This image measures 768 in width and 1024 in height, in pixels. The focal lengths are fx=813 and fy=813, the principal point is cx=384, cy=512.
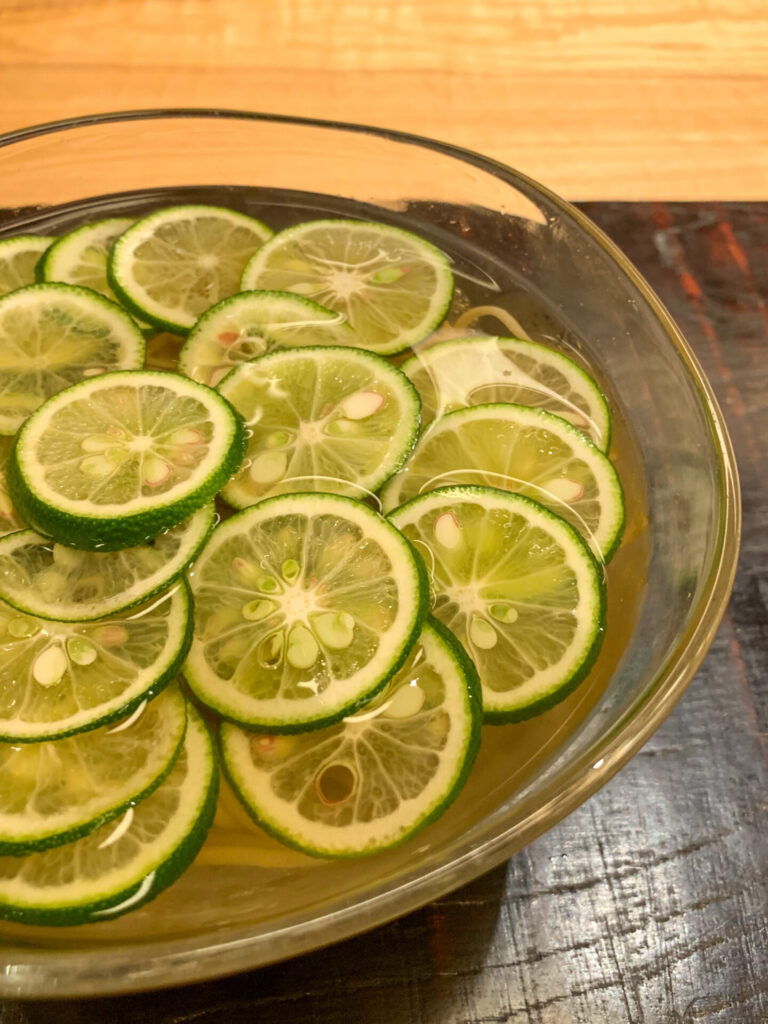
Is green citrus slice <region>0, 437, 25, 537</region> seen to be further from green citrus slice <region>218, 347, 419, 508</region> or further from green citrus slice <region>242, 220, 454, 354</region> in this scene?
green citrus slice <region>242, 220, 454, 354</region>

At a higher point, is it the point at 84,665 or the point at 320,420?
the point at 320,420

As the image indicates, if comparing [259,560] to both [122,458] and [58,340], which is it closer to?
[122,458]

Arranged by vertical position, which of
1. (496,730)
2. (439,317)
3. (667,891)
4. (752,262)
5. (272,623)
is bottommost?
(667,891)

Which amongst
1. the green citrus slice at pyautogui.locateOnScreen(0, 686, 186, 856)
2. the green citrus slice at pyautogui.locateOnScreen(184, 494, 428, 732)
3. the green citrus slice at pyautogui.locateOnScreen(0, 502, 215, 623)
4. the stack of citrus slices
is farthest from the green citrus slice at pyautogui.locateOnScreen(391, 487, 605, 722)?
the green citrus slice at pyautogui.locateOnScreen(0, 686, 186, 856)

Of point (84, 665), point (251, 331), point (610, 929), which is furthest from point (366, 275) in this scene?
point (610, 929)

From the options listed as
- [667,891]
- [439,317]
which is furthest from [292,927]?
[439,317]

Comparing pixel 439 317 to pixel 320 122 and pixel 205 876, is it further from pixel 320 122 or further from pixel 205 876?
pixel 205 876

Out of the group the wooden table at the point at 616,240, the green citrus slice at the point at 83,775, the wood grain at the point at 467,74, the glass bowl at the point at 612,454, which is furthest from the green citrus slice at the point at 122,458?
the wood grain at the point at 467,74
